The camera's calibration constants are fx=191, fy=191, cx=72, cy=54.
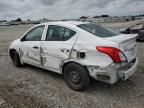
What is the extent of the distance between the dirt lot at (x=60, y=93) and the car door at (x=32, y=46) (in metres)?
0.54

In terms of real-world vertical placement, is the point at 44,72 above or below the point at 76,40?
below

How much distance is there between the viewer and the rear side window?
15.4ft

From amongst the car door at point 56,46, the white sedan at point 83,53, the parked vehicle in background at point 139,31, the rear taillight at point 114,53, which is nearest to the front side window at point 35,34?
the white sedan at point 83,53

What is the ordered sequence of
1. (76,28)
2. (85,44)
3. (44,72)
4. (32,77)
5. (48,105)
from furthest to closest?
(44,72) → (32,77) → (76,28) → (85,44) → (48,105)

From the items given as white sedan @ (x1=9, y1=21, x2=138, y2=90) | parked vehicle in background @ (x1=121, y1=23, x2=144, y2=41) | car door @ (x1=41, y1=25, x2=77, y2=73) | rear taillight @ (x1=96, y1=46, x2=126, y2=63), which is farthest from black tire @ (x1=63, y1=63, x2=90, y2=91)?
parked vehicle in background @ (x1=121, y1=23, x2=144, y2=41)

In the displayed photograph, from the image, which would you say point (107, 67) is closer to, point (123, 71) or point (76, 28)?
point (123, 71)

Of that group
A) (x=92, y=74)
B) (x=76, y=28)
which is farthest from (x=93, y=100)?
(x=76, y=28)

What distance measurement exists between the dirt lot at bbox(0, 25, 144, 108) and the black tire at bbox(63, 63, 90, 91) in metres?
0.16

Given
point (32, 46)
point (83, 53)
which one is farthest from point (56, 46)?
point (32, 46)

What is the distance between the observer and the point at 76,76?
14.6 ft

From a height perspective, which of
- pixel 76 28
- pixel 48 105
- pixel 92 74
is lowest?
pixel 48 105

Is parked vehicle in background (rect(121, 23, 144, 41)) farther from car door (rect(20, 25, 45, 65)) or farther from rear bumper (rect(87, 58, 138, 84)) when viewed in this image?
rear bumper (rect(87, 58, 138, 84))

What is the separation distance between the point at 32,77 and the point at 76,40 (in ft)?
6.69

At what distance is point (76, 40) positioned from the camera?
443cm
